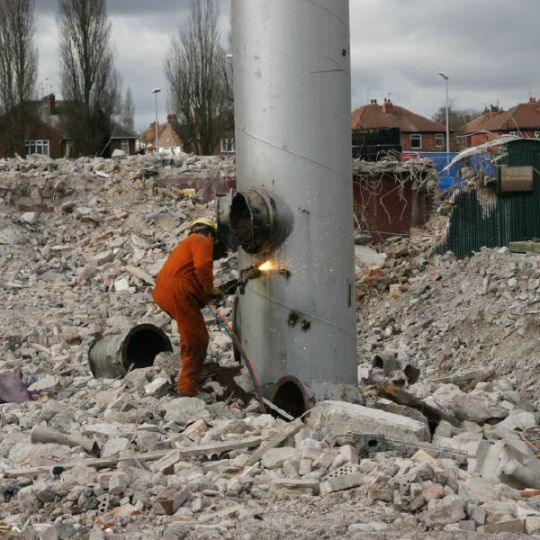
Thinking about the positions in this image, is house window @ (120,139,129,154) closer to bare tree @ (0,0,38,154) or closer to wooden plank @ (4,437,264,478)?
bare tree @ (0,0,38,154)

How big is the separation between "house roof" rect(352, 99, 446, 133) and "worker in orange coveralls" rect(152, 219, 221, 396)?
5542cm

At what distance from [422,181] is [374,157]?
6.12 ft

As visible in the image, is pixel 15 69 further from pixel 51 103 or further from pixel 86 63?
pixel 51 103

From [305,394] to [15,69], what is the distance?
34255mm

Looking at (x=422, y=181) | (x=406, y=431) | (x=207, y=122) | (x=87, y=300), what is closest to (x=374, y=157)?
(x=422, y=181)

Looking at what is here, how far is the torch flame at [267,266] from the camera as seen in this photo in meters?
9.69

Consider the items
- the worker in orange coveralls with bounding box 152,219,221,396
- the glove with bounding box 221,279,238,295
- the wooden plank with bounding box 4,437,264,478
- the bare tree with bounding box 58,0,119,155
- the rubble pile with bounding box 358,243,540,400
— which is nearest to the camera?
the wooden plank with bounding box 4,437,264,478

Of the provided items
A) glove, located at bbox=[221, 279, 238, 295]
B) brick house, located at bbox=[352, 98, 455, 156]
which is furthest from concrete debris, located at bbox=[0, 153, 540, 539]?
brick house, located at bbox=[352, 98, 455, 156]

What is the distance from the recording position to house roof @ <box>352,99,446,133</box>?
67.4 meters

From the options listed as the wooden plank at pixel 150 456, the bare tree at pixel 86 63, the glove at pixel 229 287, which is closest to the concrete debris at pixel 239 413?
the wooden plank at pixel 150 456

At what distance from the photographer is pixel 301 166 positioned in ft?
30.9

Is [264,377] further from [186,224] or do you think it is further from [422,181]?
[422,181]

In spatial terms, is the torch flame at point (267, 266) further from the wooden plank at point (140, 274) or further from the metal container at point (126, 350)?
the wooden plank at point (140, 274)

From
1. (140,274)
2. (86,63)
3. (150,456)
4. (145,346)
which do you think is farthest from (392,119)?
(150,456)
